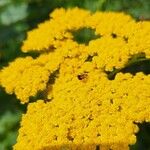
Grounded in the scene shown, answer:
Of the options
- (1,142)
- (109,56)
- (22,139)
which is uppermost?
(109,56)

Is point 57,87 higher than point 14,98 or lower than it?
higher

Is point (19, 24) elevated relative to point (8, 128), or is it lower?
elevated

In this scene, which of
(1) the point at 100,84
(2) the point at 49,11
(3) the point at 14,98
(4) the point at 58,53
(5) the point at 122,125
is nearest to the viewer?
(5) the point at 122,125

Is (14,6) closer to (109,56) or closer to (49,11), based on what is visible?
(49,11)

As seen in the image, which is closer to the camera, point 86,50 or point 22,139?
point 22,139

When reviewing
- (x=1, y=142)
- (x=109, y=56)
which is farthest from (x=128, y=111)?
(x=1, y=142)

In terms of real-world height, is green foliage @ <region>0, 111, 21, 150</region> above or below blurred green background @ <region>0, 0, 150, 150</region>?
below

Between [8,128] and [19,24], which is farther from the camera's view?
[19,24]

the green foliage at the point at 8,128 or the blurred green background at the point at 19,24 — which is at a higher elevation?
the blurred green background at the point at 19,24
